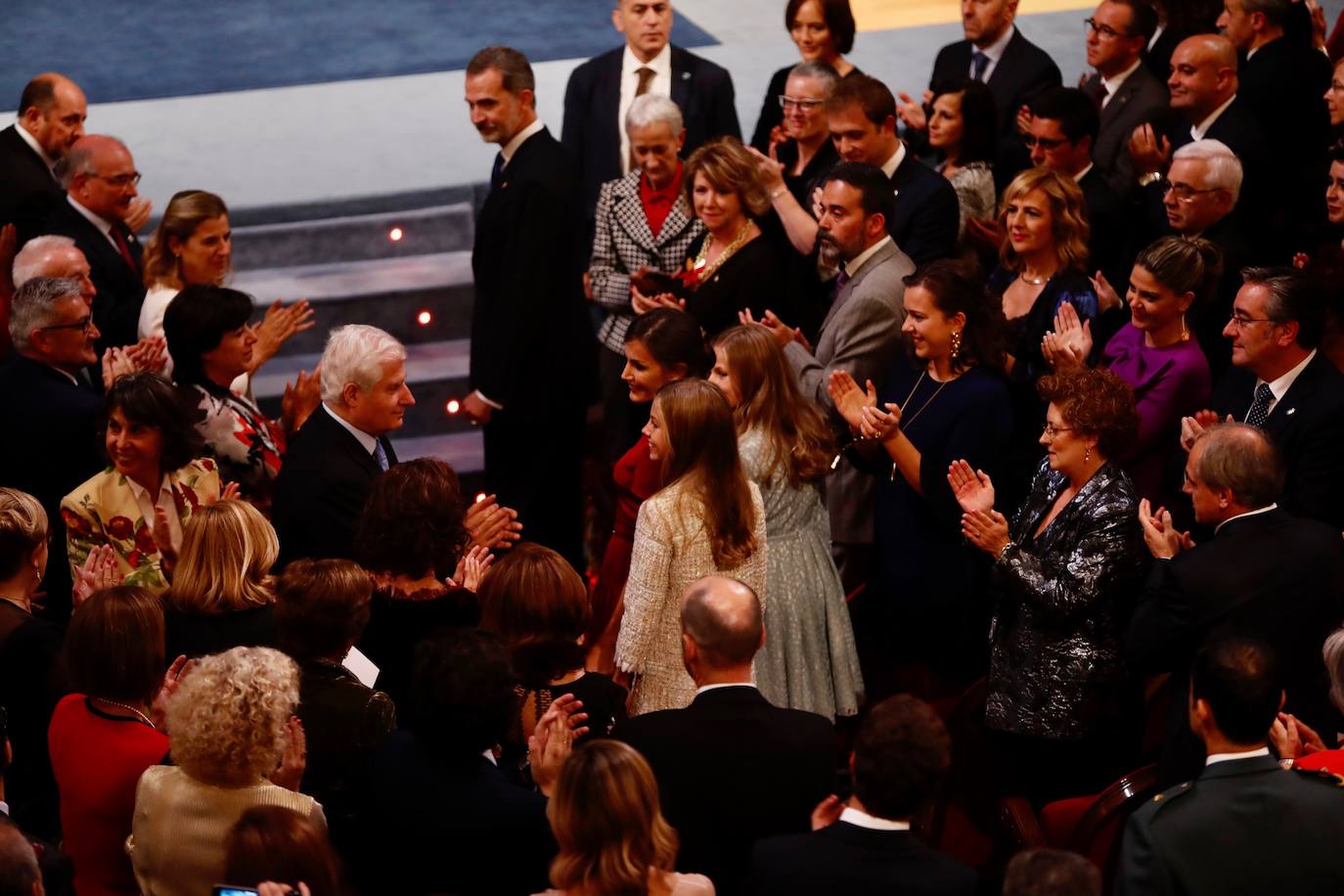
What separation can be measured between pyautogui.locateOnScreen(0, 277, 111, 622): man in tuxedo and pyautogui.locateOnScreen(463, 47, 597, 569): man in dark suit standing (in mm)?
1648

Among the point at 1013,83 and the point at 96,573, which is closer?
the point at 96,573

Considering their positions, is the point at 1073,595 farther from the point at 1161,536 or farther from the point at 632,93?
the point at 632,93

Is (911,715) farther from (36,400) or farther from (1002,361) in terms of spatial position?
(36,400)

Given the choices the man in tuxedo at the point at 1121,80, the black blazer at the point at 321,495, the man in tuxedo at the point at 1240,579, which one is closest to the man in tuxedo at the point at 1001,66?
the man in tuxedo at the point at 1121,80

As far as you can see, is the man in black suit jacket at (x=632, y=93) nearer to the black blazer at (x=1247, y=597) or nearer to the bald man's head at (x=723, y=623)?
the black blazer at (x=1247, y=597)

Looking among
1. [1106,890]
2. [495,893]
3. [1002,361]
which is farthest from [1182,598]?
[495,893]

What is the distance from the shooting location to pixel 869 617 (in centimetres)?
512

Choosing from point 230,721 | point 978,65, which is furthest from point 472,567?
point 978,65

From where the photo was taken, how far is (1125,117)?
645cm

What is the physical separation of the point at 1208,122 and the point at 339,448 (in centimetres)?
354

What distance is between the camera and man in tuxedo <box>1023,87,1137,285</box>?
19.0ft

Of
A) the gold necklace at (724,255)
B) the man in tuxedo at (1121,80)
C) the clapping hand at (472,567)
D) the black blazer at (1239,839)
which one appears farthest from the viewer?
the man in tuxedo at (1121,80)

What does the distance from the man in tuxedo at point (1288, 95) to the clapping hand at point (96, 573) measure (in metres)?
4.52

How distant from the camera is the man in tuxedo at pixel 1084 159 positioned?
5777 millimetres
